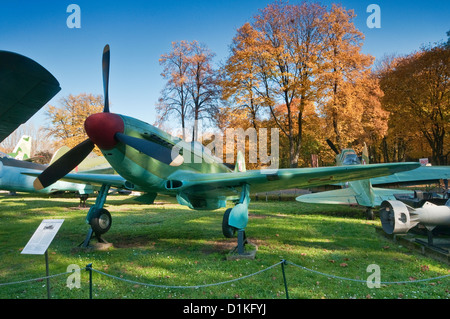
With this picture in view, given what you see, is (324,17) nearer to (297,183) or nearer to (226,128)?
(226,128)

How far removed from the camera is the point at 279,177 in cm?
567

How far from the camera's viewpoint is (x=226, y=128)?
818 inches

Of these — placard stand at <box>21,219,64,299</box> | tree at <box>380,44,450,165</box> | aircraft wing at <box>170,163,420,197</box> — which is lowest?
placard stand at <box>21,219,64,299</box>

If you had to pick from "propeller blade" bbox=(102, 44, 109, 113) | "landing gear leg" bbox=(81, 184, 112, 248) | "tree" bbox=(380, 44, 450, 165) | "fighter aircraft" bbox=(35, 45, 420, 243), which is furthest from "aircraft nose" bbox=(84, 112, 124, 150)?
"tree" bbox=(380, 44, 450, 165)

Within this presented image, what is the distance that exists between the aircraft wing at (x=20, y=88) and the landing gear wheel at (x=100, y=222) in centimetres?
346

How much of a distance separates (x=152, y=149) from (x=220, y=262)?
2.68m

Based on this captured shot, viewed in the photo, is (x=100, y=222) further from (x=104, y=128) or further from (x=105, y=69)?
(x=105, y=69)

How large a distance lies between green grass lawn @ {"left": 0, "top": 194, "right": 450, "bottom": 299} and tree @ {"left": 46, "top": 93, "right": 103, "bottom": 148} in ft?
67.0

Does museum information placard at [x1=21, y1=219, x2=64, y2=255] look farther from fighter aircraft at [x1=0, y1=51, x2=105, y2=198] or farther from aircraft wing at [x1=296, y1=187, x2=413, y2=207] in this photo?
aircraft wing at [x1=296, y1=187, x2=413, y2=207]

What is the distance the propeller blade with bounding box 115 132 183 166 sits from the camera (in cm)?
503

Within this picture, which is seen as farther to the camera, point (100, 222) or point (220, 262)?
point (100, 222)

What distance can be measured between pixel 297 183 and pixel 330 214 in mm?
6114

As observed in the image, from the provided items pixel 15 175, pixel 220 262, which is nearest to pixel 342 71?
pixel 220 262

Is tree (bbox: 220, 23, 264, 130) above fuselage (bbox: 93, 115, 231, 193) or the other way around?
above
